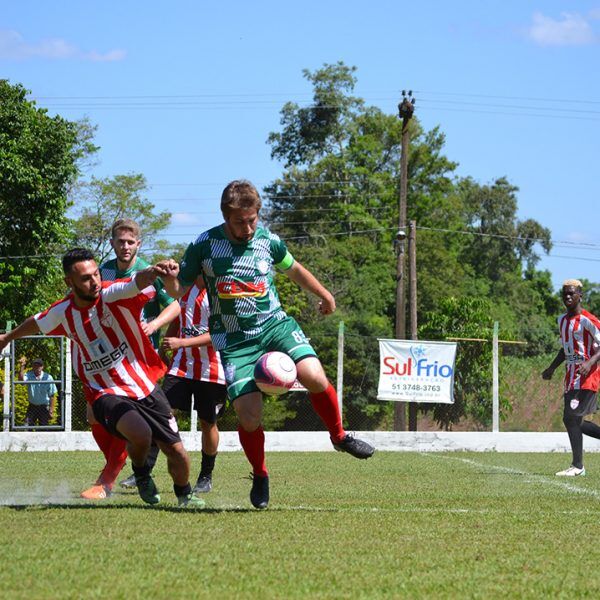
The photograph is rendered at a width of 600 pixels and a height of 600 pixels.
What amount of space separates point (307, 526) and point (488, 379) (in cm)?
1525

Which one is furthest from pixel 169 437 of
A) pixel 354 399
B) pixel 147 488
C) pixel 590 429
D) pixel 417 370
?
pixel 354 399

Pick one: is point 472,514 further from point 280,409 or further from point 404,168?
point 404,168

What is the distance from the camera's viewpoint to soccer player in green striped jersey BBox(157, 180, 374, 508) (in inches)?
286

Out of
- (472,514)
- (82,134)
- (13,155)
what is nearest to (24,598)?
(472,514)

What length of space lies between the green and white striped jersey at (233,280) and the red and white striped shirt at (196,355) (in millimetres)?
2073

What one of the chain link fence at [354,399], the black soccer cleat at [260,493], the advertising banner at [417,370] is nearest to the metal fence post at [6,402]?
the chain link fence at [354,399]

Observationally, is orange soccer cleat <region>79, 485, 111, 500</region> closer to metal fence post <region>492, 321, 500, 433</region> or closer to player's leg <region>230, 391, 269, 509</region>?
player's leg <region>230, 391, 269, 509</region>

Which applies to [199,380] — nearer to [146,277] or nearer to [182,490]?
[182,490]

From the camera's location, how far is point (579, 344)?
12758 mm

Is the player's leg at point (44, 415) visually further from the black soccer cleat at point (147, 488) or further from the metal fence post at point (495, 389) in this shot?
the black soccer cleat at point (147, 488)

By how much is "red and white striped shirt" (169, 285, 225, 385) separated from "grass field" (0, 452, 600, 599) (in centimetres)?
101

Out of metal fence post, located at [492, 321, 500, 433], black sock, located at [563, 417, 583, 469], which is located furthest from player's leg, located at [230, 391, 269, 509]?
metal fence post, located at [492, 321, 500, 433]

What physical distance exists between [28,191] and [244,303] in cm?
2870

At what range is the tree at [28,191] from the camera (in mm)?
34688
